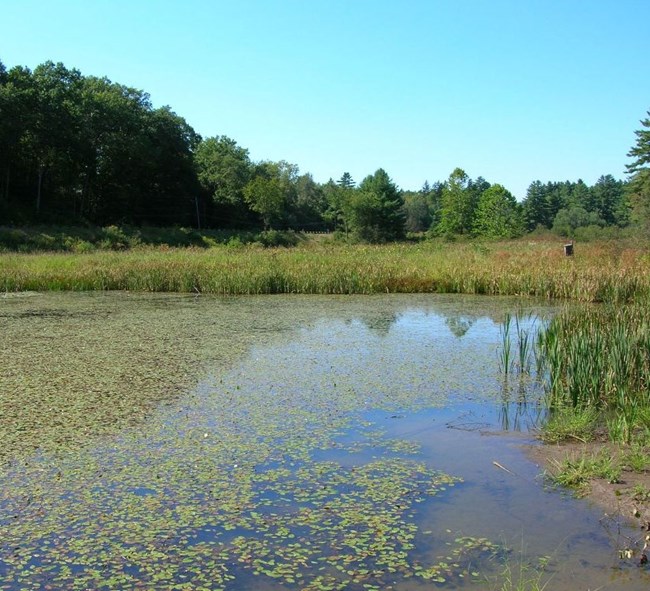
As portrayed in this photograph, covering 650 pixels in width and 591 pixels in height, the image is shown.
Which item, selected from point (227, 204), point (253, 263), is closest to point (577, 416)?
point (253, 263)

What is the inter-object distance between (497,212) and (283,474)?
4841 cm

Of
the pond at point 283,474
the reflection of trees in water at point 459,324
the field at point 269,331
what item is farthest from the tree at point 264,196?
the pond at point 283,474

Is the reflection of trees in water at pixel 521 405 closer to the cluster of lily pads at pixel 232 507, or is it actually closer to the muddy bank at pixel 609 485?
the muddy bank at pixel 609 485

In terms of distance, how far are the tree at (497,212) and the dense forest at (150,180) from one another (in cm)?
9

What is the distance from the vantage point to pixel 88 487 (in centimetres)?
332

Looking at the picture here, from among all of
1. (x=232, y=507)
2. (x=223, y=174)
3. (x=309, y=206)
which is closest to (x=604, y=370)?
(x=232, y=507)

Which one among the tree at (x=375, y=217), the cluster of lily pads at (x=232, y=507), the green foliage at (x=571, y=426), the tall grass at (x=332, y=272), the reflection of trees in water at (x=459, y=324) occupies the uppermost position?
the tree at (x=375, y=217)

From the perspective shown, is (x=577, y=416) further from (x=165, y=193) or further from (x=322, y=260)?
(x=165, y=193)

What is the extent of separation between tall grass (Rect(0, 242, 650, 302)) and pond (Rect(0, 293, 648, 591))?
5.05 meters

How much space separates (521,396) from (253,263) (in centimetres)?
931

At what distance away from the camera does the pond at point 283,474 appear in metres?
2.53

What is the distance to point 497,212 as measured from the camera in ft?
163

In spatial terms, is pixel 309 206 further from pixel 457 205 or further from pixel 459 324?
pixel 459 324

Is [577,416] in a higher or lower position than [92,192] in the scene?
lower
